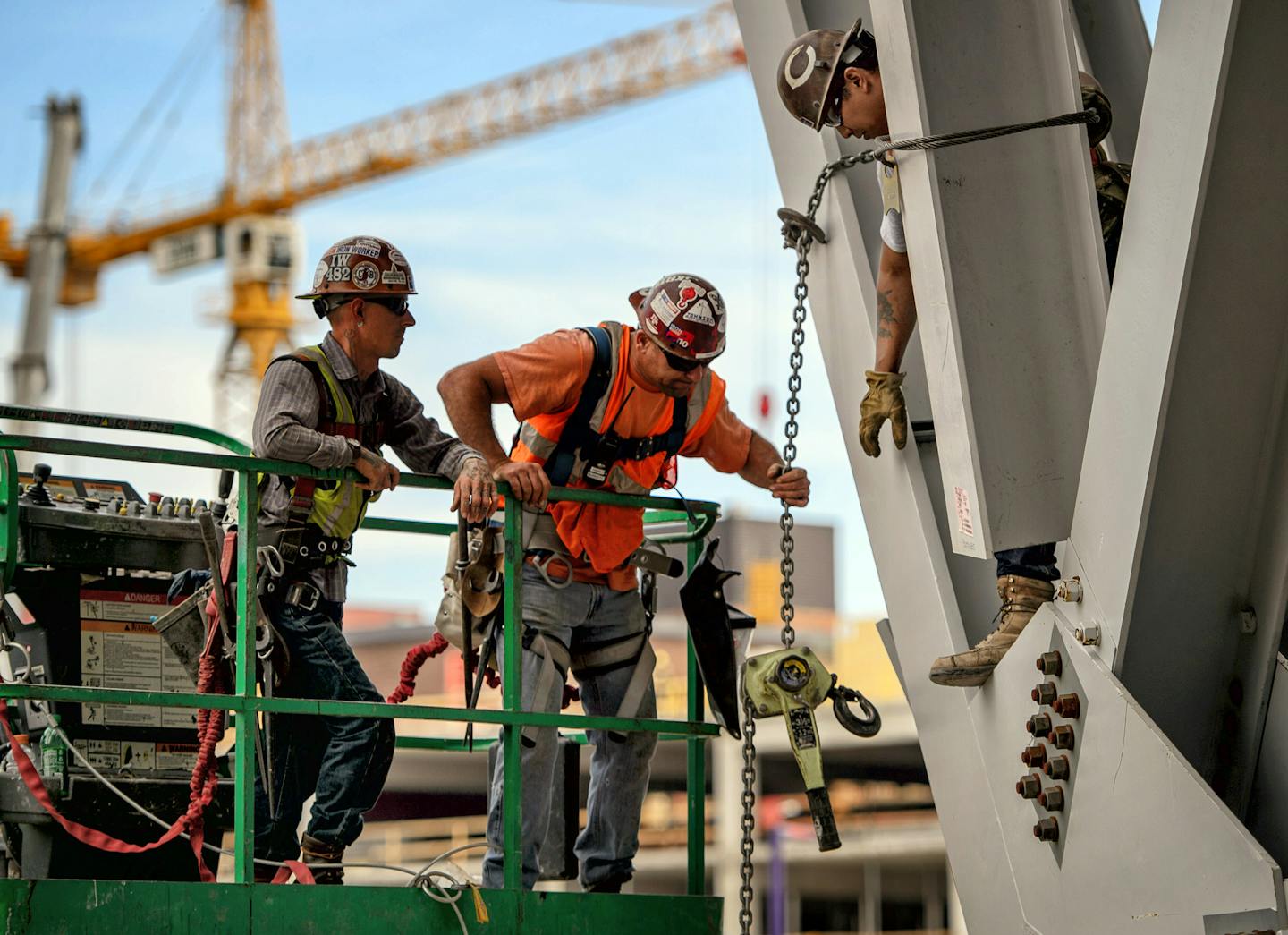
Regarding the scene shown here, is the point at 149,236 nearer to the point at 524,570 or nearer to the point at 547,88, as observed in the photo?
the point at 547,88

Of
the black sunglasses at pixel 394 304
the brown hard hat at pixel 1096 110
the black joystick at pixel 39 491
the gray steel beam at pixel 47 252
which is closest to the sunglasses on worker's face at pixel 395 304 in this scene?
the black sunglasses at pixel 394 304

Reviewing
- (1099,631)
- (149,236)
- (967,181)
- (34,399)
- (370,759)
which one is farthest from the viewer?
(149,236)

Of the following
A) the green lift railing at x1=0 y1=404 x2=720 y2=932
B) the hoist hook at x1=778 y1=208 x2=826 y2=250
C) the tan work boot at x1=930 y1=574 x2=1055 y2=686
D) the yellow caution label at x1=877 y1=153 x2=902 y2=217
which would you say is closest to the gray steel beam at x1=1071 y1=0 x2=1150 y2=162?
the hoist hook at x1=778 y1=208 x2=826 y2=250

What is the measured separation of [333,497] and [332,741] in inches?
31.7

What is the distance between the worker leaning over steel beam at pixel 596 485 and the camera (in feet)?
21.2

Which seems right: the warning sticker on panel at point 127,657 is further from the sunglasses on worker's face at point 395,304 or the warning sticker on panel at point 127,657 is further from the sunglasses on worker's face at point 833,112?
the sunglasses on worker's face at point 833,112

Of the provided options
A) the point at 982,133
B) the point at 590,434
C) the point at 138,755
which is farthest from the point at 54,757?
the point at 982,133

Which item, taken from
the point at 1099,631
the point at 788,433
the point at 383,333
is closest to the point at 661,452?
the point at 788,433

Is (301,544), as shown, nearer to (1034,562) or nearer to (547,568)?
(547,568)

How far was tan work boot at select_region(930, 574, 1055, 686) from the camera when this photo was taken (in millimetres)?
5738

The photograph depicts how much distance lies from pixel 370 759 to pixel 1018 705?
2.10 metres

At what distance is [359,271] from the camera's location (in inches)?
255

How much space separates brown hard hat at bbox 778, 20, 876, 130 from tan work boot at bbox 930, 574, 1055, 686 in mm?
1633

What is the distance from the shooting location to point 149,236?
7412 centimetres
